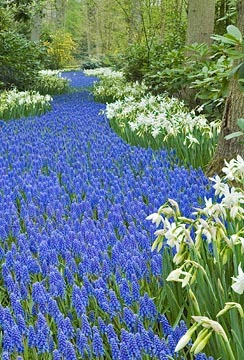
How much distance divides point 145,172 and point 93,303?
2.08m

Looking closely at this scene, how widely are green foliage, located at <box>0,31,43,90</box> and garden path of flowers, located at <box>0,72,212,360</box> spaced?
6.99 m

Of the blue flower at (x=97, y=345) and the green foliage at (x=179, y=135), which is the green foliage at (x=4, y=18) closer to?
the green foliage at (x=179, y=135)

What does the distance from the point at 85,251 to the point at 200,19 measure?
659 centimetres

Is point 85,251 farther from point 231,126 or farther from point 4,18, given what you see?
point 4,18

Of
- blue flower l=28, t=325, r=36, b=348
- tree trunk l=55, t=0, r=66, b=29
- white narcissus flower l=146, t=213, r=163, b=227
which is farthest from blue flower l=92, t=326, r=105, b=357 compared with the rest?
tree trunk l=55, t=0, r=66, b=29

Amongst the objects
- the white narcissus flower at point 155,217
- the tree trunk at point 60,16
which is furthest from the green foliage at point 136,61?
the tree trunk at point 60,16

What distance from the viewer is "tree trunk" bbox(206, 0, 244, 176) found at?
12.9ft

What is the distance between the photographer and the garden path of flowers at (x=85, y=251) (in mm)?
1718

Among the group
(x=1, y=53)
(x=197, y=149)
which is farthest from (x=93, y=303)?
(x=1, y=53)

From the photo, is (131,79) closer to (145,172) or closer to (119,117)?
(119,117)

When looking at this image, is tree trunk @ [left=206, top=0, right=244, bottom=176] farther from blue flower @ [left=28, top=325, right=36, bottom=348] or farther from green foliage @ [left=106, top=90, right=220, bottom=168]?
blue flower @ [left=28, top=325, right=36, bottom=348]

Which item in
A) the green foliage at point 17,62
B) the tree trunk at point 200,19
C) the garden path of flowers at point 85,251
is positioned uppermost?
the tree trunk at point 200,19

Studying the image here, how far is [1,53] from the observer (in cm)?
1157

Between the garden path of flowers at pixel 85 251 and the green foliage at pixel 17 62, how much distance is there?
22.9ft
